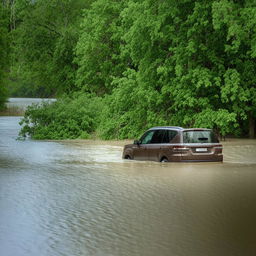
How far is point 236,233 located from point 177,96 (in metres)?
26.0

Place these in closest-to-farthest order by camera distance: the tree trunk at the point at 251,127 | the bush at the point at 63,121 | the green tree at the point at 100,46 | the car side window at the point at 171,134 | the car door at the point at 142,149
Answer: the car side window at the point at 171,134
the car door at the point at 142,149
the tree trunk at the point at 251,127
the bush at the point at 63,121
the green tree at the point at 100,46

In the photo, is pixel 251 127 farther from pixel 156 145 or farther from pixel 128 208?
pixel 128 208

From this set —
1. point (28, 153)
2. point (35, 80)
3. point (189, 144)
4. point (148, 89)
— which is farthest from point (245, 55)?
point (35, 80)

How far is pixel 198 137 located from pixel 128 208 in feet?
31.8

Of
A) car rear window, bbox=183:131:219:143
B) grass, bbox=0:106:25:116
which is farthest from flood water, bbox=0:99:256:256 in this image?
grass, bbox=0:106:25:116

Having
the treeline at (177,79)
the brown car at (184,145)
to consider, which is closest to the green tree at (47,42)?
the treeline at (177,79)

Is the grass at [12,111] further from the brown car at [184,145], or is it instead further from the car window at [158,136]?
the brown car at [184,145]

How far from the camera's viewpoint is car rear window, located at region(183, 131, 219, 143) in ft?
72.3

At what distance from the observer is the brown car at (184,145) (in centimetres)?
2202

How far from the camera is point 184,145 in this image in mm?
21891

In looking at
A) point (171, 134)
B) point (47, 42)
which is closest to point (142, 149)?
point (171, 134)

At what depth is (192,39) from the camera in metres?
35.7

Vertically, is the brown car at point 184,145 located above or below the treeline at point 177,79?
below

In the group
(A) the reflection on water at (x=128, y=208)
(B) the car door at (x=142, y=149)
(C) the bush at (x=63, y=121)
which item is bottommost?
(A) the reflection on water at (x=128, y=208)
